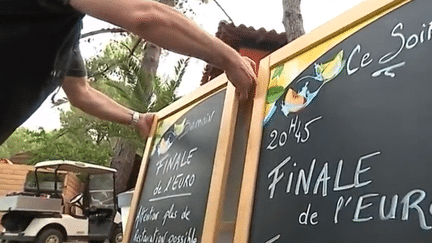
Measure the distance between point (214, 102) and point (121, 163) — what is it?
25.2ft

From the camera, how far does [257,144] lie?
126cm

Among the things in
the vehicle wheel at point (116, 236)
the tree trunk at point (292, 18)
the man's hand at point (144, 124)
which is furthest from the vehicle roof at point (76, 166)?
the man's hand at point (144, 124)

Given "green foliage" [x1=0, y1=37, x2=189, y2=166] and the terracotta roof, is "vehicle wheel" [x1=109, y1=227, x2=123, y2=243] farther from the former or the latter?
the terracotta roof

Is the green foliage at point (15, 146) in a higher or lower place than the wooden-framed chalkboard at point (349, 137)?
higher

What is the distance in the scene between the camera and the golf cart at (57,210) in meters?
7.46

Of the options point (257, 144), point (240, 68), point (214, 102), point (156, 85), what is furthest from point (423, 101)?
point (156, 85)

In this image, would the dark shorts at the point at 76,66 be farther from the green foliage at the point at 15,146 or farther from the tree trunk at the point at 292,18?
the green foliage at the point at 15,146

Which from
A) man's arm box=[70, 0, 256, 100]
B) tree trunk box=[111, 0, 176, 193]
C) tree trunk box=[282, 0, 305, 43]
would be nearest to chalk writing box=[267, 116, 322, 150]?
man's arm box=[70, 0, 256, 100]

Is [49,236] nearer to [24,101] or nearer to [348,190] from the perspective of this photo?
[24,101]

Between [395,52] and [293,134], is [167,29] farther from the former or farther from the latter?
[395,52]

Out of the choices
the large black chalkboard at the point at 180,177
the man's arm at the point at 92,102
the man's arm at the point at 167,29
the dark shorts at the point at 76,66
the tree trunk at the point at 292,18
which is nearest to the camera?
the man's arm at the point at 167,29

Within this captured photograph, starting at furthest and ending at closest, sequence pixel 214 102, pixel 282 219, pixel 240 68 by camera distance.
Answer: pixel 214 102 → pixel 240 68 → pixel 282 219

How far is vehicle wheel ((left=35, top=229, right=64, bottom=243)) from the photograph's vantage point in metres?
7.50

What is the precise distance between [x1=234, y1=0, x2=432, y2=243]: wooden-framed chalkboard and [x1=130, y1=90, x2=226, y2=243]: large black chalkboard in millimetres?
277
